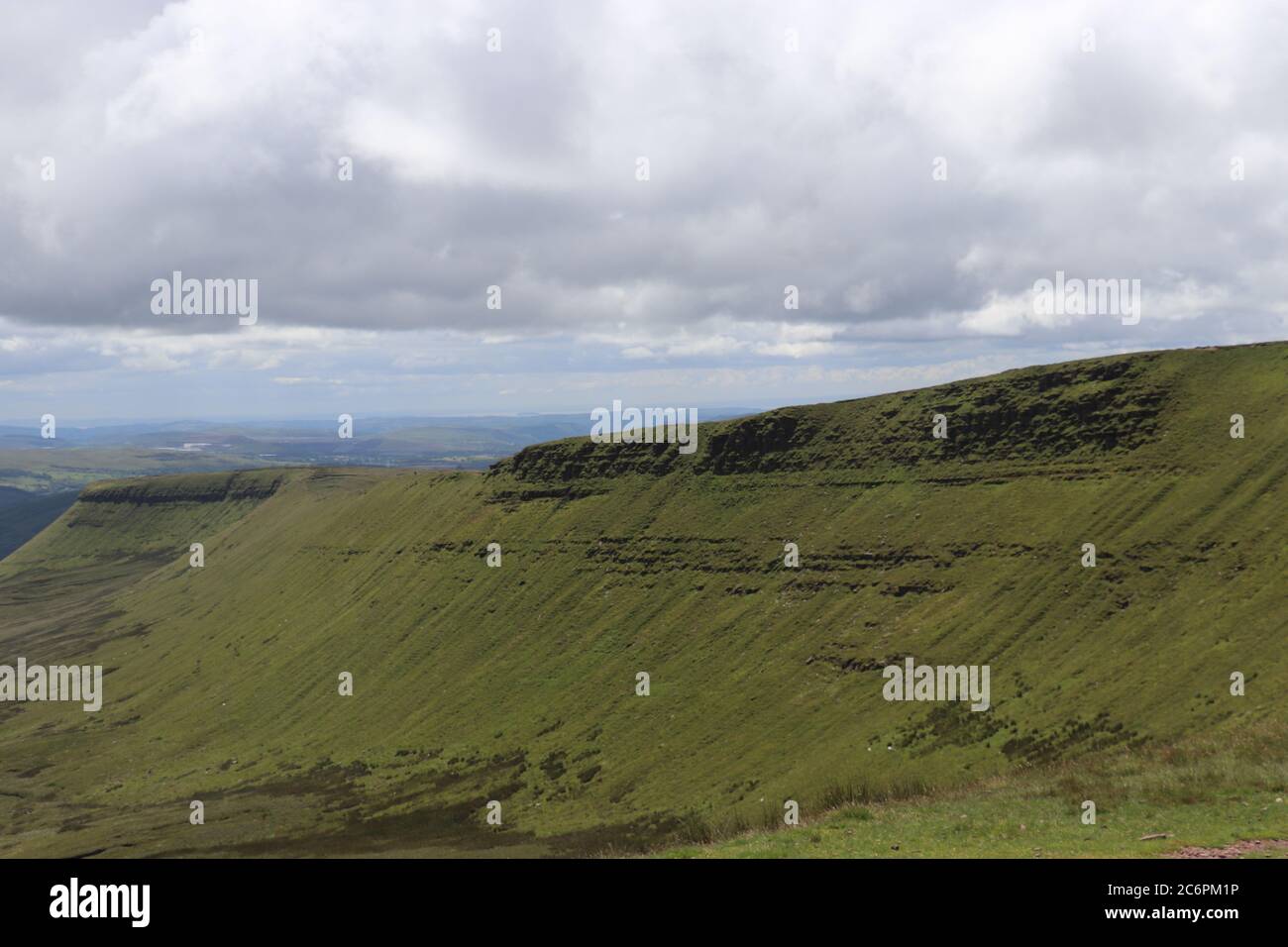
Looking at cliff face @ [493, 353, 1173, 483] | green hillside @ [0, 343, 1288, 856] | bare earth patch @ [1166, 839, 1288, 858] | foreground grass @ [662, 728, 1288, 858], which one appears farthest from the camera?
cliff face @ [493, 353, 1173, 483]

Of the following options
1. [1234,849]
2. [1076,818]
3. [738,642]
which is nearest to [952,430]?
[738,642]

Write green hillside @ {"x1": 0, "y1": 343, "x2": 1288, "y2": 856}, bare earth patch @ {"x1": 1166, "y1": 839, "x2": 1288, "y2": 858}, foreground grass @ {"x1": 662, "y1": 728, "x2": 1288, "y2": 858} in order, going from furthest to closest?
green hillside @ {"x1": 0, "y1": 343, "x2": 1288, "y2": 856}
foreground grass @ {"x1": 662, "y1": 728, "x2": 1288, "y2": 858}
bare earth patch @ {"x1": 1166, "y1": 839, "x2": 1288, "y2": 858}

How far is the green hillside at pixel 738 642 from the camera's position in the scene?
68.1m

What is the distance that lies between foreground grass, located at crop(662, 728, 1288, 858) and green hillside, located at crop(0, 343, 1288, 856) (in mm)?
780

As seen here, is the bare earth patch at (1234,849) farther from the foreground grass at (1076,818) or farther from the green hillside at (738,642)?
the green hillside at (738,642)

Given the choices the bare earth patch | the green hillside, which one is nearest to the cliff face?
the green hillside

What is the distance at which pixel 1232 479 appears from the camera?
84125mm

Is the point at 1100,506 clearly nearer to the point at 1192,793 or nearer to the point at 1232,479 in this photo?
the point at 1232,479

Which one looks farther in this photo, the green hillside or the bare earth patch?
the green hillside

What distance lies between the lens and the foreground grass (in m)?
25.4

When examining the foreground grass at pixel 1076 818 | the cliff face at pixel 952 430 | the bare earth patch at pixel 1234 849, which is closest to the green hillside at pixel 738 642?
the cliff face at pixel 952 430

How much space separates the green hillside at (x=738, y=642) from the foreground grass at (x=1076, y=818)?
0.78 m

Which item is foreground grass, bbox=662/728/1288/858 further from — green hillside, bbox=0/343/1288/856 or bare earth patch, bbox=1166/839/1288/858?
green hillside, bbox=0/343/1288/856

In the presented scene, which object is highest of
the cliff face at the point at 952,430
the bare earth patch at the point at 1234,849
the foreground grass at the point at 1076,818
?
the cliff face at the point at 952,430
